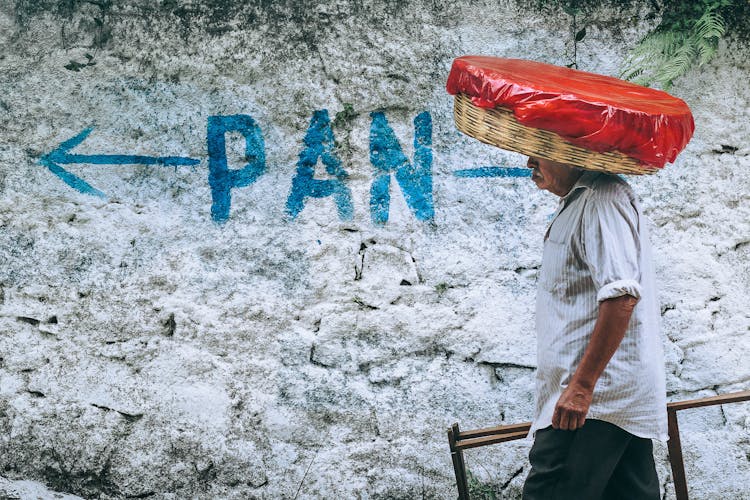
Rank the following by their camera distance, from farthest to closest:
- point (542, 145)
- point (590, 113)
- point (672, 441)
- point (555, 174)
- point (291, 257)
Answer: point (291, 257) → point (672, 441) → point (555, 174) → point (542, 145) → point (590, 113)

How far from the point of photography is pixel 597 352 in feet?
5.88

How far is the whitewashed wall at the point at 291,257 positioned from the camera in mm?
2688

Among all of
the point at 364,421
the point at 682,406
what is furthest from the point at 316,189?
the point at 682,406

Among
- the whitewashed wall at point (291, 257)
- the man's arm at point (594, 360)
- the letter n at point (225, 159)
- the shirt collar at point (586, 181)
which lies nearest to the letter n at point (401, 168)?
the whitewashed wall at point (291, 257)

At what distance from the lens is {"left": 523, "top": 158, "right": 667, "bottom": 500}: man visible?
1801 mm

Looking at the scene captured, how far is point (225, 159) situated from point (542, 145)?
1344mm

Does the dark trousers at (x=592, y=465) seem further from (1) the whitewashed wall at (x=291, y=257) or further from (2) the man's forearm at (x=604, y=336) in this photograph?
(1) the whitewashed wall at (x=291, y=257)

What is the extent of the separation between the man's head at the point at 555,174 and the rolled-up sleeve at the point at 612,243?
0.38 feet

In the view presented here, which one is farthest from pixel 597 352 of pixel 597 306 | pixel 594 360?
pixel 597 306

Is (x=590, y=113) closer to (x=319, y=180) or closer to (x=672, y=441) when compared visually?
(x=672, y=441)

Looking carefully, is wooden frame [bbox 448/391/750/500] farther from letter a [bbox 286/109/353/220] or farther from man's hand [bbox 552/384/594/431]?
letter a [bbox 286/109/353/220]

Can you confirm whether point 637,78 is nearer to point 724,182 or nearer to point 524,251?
point 724,182

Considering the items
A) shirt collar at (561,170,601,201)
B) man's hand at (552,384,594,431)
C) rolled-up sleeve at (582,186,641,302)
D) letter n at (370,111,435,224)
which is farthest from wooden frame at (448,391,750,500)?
letter n at (370,111,435,224)

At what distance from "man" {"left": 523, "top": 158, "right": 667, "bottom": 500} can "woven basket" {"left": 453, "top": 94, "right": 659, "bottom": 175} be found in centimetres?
10
